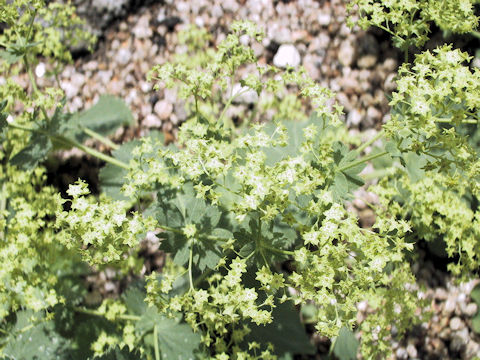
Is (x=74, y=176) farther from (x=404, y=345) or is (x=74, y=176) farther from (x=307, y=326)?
(x=404, y=345)

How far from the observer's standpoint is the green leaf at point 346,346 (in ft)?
12.4

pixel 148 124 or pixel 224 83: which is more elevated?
pixel 224 83

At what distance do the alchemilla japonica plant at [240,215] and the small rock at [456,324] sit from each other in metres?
0.49

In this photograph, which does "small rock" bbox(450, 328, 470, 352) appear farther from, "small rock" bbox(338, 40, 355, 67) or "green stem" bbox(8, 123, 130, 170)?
"green stem" bbox(8, 123, 130, 170)

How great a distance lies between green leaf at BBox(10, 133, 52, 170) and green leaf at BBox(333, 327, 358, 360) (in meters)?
2.71

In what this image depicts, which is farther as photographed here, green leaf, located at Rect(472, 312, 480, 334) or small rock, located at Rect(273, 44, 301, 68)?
small rock, located at Rect(273, 44, 301, 68)

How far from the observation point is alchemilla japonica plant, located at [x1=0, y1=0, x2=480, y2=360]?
232 centimetres

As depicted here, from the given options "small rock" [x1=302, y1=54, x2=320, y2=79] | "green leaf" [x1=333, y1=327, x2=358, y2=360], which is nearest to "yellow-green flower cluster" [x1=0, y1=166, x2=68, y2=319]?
"green leaf" [x1=333, y1=327, x2=358, y2=360]

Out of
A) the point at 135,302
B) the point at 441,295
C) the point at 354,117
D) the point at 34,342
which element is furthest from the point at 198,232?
the point at 441,295

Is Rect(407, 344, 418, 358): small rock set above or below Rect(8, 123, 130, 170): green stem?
below

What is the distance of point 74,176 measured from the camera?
4.61m

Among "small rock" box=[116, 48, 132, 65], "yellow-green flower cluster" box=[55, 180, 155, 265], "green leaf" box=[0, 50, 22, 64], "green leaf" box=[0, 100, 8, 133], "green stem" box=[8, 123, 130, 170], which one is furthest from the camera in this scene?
"small rock" box=[116, 48, 132, 65]

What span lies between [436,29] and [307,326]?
3.19 meters

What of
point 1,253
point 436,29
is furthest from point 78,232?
point 436,29
